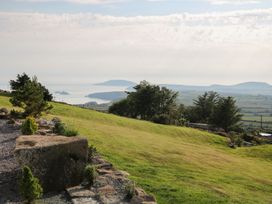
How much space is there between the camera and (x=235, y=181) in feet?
88.5

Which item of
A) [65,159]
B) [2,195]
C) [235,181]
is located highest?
[65,159]

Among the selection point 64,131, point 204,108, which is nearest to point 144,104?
point 204,108

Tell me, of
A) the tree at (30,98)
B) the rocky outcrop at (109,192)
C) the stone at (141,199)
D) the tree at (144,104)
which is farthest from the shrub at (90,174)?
the tree at (144,104)

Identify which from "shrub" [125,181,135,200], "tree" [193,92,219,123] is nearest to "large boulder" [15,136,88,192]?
"shrub" [125,181,135,200]

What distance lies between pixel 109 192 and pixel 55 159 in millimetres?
2207

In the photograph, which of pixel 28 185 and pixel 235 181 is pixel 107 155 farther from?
pixel 28 185

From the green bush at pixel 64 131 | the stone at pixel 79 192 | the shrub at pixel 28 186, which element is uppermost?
the green bush at pixel 64 131

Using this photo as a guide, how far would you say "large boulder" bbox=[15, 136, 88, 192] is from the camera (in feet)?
48.2

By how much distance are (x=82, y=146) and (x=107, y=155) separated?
10.9 m

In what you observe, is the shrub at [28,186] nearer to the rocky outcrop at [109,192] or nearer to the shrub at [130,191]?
the rocky outcrop at [109,192]

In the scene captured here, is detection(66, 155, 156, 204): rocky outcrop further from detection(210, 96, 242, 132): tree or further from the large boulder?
detection(210, 96, 242, 132): tree

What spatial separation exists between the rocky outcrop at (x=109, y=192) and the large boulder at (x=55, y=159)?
0.50 m

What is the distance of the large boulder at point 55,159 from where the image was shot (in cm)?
1468

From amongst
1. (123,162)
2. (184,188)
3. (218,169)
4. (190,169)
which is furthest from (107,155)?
(218,169)
